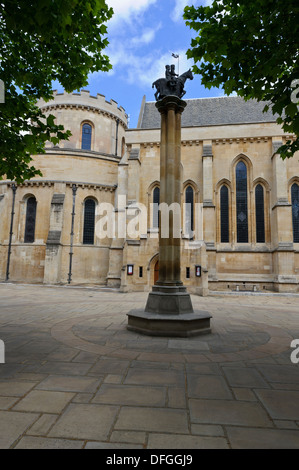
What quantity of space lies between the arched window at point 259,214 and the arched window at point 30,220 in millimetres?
17319

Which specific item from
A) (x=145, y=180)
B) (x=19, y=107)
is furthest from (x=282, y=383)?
(x=145, y=180)

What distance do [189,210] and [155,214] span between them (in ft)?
8.39

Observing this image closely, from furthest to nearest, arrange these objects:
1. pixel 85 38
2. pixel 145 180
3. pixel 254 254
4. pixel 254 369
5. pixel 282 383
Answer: pixel 145 180
pixel 254 254
pixel 85 38
pixel 254 369
pixel 282 383

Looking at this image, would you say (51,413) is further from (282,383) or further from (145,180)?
(145,180)

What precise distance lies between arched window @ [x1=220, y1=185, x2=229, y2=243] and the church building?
2.9 inches

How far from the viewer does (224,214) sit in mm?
20531

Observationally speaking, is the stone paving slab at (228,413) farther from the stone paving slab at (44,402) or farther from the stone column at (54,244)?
the stone column at (54,244)

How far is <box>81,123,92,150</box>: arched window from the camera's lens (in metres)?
27.5

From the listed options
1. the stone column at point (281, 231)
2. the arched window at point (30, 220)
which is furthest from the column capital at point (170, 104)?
the arched window at point (30, 220)

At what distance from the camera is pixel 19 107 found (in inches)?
206

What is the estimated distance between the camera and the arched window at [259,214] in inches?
→ 781

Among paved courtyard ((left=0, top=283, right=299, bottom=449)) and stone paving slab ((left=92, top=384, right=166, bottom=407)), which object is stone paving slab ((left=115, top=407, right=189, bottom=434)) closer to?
paved courtyard ((left=0, top=283, right=299, bottom=449))
